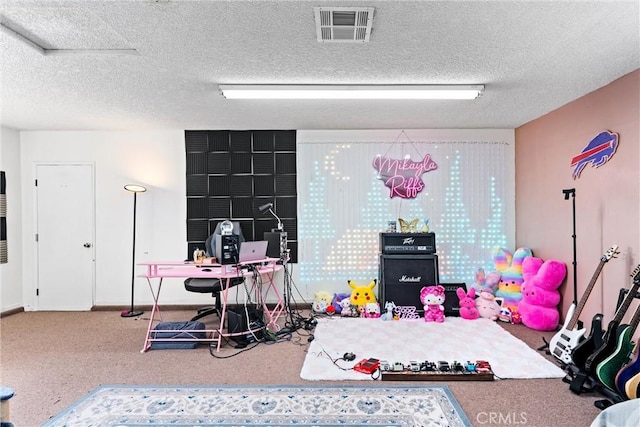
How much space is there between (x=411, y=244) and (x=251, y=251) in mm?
2153

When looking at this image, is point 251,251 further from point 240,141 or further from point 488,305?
point 488,305

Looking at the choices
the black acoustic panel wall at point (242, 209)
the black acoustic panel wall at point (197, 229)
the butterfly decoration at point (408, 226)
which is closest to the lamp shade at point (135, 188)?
the black acoustic panel wall at point (197, 229)

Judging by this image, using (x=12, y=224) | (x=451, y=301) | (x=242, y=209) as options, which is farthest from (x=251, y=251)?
(x=12, y=224)

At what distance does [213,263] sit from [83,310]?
8.73ft

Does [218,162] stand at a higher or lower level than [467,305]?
higher

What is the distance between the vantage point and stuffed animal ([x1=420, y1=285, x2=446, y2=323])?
3914 mm

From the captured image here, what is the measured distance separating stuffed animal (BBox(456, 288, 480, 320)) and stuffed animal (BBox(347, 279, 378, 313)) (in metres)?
1.07

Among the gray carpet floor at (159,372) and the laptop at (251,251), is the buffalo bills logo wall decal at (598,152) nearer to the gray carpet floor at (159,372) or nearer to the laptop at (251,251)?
the gray carpet floor at (159,372)

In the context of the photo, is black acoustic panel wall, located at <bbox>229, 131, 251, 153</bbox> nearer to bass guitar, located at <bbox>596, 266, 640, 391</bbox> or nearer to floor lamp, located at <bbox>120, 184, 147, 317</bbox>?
floor lamp, located at <bbox>120, 184, 147, 317</bbox>

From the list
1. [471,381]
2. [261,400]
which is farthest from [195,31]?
[471,381]

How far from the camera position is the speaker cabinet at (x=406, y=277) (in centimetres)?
418

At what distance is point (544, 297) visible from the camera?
358 centimetres

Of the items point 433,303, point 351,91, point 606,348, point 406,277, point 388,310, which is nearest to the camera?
point 606,348

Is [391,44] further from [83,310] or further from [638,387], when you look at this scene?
[83,310]
